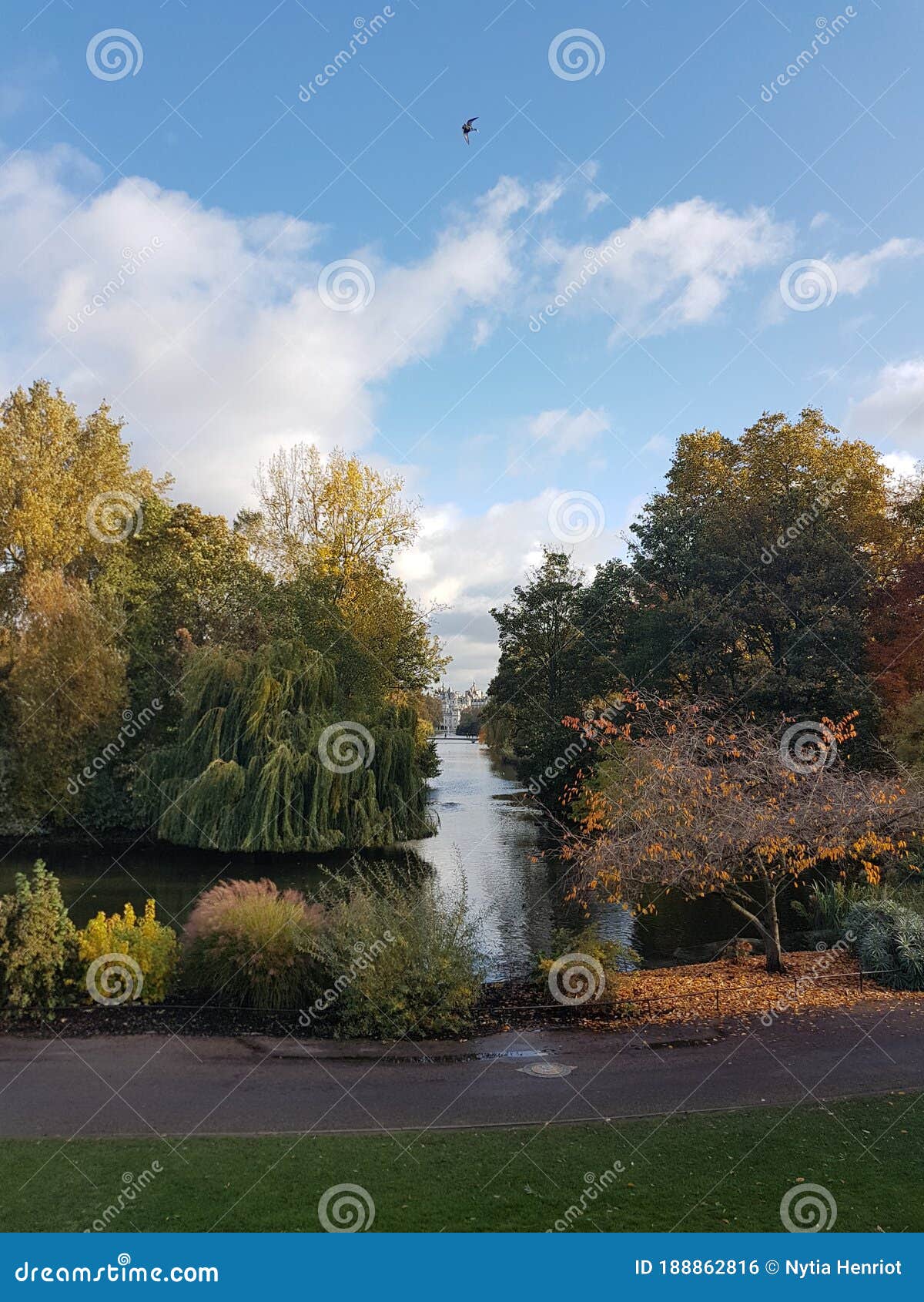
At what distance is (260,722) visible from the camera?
93.6 ft

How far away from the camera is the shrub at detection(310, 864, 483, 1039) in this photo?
12.2m

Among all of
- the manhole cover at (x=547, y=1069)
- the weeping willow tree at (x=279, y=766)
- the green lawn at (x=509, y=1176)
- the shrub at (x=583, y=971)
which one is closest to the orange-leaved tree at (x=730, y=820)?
the shrub at (x=583, y=971)

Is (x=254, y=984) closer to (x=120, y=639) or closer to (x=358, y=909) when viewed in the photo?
(x=358, y=909)

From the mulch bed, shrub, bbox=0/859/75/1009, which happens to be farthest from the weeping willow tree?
the mulch bed

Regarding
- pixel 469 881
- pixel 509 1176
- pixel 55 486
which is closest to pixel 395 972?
pixel 509 1176

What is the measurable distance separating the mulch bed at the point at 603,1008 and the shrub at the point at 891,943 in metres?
0.34

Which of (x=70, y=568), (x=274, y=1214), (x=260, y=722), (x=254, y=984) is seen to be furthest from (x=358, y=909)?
(x=70, y=568)

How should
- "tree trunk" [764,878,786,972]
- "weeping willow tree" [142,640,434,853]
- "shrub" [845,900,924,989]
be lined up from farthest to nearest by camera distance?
"weeping willow tree" [142,640,434,853]
"tree trunk" [764,878,786,972]
"shrub" [845,900,924,989]

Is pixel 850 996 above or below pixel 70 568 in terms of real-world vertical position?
below

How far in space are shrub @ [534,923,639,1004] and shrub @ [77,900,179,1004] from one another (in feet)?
19.1

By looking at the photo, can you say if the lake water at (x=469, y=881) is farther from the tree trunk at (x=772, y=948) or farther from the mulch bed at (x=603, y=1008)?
the tree trunk at (x=772, y=948)

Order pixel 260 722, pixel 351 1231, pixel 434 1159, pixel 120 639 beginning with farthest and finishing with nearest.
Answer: pixel 120 639
pixel 260 722
pixel 434 1159
pixel 351 1231

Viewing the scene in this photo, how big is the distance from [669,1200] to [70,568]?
112ft

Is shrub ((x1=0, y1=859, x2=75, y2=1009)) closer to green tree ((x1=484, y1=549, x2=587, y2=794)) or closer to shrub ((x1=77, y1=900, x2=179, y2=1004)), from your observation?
shrub ((x1=77, y1=900, x2=179, y2=1004))
